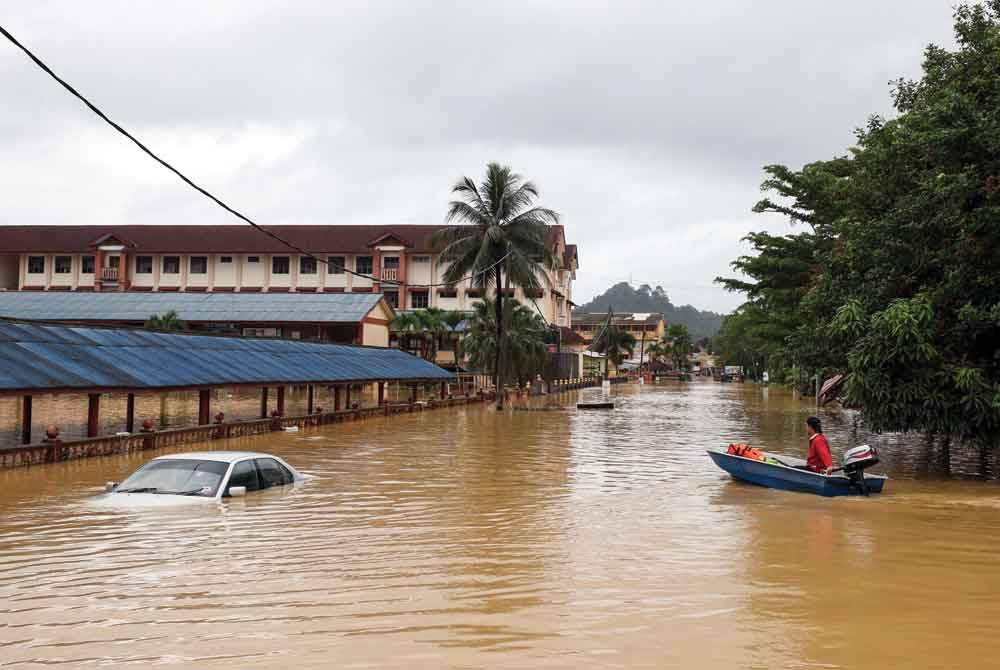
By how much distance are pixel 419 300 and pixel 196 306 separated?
72.1 ft

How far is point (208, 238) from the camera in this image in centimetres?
7994

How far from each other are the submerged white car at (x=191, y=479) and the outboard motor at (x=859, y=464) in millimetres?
11165

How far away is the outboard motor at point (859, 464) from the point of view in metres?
17.0

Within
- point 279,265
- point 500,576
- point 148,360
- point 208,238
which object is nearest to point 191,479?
point 500,576

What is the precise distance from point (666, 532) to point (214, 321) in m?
53.1

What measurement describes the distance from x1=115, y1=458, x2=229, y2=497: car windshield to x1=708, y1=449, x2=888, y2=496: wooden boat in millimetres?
10188

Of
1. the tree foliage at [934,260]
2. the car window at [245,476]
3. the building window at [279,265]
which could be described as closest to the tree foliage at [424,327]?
the building window at [279,265]

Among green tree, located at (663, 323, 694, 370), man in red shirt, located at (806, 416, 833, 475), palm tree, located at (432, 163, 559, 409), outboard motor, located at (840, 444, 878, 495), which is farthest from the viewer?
green tree, located at (663, 323, 694, 370)

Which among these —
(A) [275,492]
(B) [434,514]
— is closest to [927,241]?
(B) [434,514]

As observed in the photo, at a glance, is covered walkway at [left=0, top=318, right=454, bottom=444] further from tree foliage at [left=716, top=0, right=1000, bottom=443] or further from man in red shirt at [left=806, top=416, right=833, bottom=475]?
tree foliage at [left=716, top=0, right=1000, bottom=443]

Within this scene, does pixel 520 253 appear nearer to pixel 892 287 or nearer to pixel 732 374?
pixel 892 287

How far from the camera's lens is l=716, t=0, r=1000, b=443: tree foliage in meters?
18.7

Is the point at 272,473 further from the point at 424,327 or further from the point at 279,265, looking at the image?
the point at 279,265

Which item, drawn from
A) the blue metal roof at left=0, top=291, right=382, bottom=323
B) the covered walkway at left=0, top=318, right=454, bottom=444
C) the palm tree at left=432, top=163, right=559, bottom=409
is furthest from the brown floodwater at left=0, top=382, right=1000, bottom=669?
the blue metal roof at left=0, top=291, right=382, bottom=323
